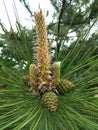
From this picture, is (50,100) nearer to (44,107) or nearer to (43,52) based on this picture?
(44,107)

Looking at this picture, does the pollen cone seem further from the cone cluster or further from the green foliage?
the green foliage

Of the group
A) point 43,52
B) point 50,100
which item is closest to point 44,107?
point 50,100

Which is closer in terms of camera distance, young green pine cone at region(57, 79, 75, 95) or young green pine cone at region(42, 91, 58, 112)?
young green pine cone at region(42, 91, 58, 112)

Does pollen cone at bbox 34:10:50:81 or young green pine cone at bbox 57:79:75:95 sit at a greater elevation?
pollen cone at bbox 34:10:50:81

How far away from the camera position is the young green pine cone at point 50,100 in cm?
151

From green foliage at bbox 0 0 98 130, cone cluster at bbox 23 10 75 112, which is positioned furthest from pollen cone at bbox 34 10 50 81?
green foliage at bbox 0 0 98 130

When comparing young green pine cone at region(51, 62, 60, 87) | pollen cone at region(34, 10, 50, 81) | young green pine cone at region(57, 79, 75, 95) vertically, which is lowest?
young green pine cone at region(57, 79, 75, 95)

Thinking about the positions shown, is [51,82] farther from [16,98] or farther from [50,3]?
[50,3]

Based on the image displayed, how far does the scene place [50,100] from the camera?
1532 millimetres

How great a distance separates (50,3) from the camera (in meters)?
3.20

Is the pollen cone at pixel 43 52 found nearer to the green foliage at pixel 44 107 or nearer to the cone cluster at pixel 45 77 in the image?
the cone cluster at pixel 45 77

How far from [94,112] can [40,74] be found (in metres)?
0.25

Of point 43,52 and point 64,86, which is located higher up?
point 43,52

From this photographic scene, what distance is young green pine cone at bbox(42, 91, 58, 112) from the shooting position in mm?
1513
